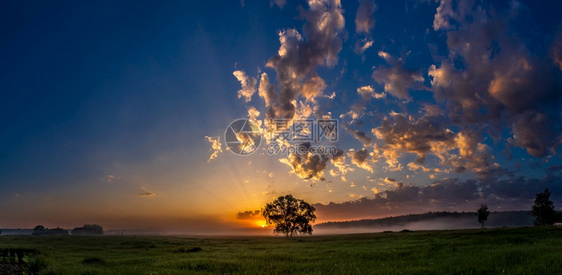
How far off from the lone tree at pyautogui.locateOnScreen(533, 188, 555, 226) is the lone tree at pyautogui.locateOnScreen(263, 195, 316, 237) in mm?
76177

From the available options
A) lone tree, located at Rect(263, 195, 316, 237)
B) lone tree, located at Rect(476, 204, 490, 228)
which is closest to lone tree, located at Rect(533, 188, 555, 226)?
lone tree, located at Rect(476, 204, 490, 228)

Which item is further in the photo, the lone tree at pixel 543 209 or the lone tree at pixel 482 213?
the lone tree at pixel 482 213

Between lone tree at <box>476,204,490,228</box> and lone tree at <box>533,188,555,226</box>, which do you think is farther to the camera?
lone tree at <box>476,204,490,228</box>

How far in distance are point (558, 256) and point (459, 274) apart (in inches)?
227

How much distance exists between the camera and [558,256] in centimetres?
1320

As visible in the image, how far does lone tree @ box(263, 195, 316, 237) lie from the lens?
106688 millimetres

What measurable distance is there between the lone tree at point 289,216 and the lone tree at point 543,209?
76.2 meters

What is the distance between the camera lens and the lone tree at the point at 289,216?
4200 inches

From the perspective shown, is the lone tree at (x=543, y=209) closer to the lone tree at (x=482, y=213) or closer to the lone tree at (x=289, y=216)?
the lone tree at (x=482, y=213)

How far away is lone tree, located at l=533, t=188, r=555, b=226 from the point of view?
316 ft

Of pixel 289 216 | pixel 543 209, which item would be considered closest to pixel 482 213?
pixel 543 209

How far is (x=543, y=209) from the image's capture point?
96625 mm

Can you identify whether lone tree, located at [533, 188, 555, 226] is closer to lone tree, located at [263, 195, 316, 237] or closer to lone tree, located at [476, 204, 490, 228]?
lone tree, located at [476, 204, 490, 228]

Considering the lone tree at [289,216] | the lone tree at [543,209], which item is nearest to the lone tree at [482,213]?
the lone tree at [543,209]
